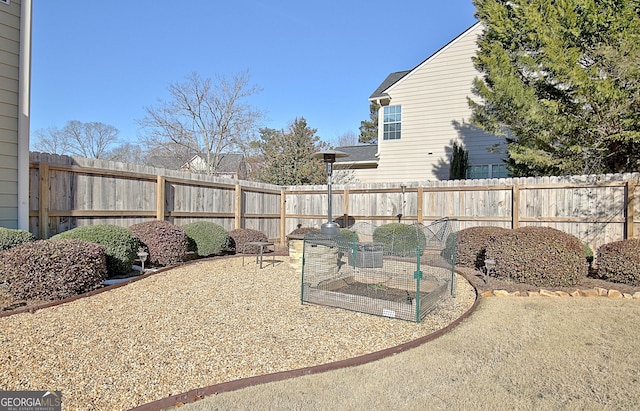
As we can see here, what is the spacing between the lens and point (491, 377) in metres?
3.34

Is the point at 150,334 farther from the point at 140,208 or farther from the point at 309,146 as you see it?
the point at 309,146

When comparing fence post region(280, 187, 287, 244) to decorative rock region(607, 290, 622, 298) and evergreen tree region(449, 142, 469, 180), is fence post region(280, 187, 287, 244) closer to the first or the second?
evergreen tree region(449, 142, 469, 180)

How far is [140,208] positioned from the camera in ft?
26.4

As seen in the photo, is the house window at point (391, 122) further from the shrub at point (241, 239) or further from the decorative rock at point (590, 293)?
the decorative rock at point (590, 293)

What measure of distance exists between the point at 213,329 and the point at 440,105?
512 inches

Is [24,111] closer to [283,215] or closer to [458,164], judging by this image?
[283,215]

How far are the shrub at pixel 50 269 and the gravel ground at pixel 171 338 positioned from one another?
280mm

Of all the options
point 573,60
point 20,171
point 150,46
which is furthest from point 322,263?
point 150,46

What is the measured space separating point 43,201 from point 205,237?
3144 millimetres

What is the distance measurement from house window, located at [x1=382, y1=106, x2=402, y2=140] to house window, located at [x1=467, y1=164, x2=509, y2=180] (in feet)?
10.3

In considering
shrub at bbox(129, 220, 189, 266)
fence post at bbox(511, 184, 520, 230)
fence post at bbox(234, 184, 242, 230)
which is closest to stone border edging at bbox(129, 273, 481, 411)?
shrub at bbox(129, 220, 189, 266)

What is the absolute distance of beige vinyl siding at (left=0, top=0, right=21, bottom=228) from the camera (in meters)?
5.84

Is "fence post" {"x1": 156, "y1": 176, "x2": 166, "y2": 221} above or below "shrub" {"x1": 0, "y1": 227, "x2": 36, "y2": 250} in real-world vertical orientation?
above
